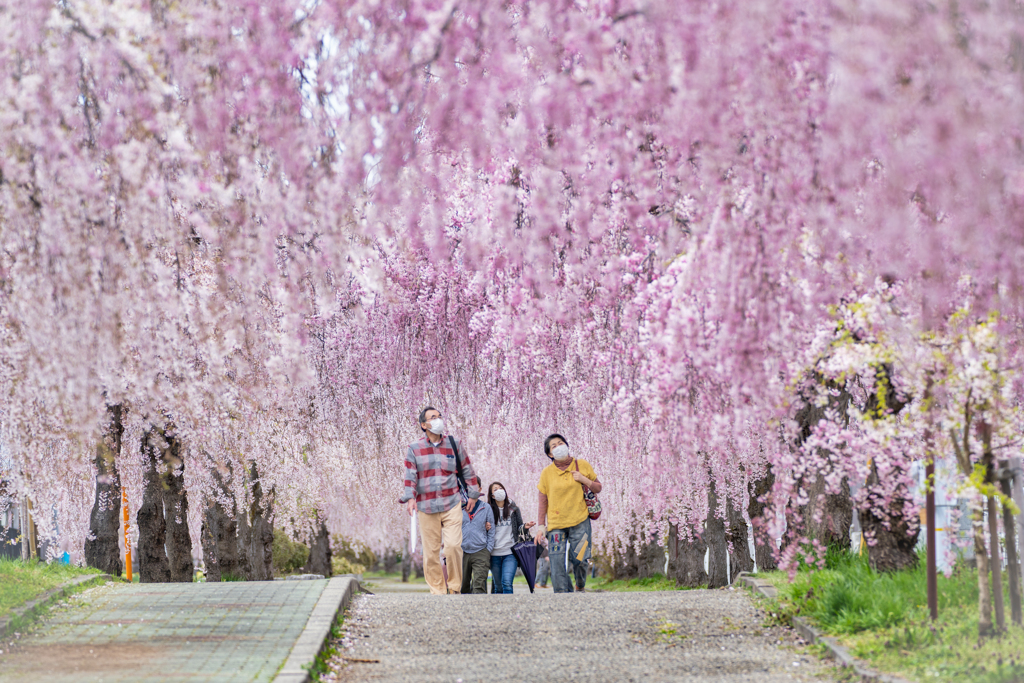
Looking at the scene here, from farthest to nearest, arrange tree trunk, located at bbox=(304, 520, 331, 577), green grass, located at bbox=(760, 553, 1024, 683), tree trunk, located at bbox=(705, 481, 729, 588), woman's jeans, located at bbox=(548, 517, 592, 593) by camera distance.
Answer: tree trunk, located at bbox=(304, 520, 331, 577), tree trunk, located at bbox=(705, 481, 729, 588), woman's jeans, located at bbox=(548, 517, 592, 593), green grass, located at bbox=(760, 553, 1024, 683)

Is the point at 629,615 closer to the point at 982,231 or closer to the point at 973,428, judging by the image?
the point at 973,428

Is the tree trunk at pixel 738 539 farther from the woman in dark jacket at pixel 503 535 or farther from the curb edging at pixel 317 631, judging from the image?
the curb edging at pixel 317 631

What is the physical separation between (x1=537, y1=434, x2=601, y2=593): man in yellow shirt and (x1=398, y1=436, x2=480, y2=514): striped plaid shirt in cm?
107

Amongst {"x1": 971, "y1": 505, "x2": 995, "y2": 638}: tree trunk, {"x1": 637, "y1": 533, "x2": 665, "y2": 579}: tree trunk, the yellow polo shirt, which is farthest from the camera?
{"x1": 637, "y1": 533, "x2": 665, "y2": 579}: tree trunk

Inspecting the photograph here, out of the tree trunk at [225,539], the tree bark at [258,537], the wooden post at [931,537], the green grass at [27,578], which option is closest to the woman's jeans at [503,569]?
the green grass at [27,578]

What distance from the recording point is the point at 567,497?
12875 millimetres

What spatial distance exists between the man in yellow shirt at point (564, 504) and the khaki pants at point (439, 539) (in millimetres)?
995

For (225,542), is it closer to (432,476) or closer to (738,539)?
(738,539)

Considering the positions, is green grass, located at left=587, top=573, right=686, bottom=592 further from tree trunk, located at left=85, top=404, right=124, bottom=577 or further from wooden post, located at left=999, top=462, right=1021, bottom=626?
wooden post, located at left=999, top=462, right=1021, bottom=626

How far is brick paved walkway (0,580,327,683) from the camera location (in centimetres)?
769

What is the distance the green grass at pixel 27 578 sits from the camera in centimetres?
1095

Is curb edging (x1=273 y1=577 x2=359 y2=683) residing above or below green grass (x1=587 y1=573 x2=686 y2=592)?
above

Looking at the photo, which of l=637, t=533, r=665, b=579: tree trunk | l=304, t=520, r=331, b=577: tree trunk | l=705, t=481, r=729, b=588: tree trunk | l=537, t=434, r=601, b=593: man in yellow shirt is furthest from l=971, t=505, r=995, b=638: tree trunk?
l=637, t=533, r=665, b=579: tree trunk

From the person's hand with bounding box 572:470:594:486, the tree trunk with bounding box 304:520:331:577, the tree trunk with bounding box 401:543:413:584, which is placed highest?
the person's hand with bounding box 572:470:594:486
